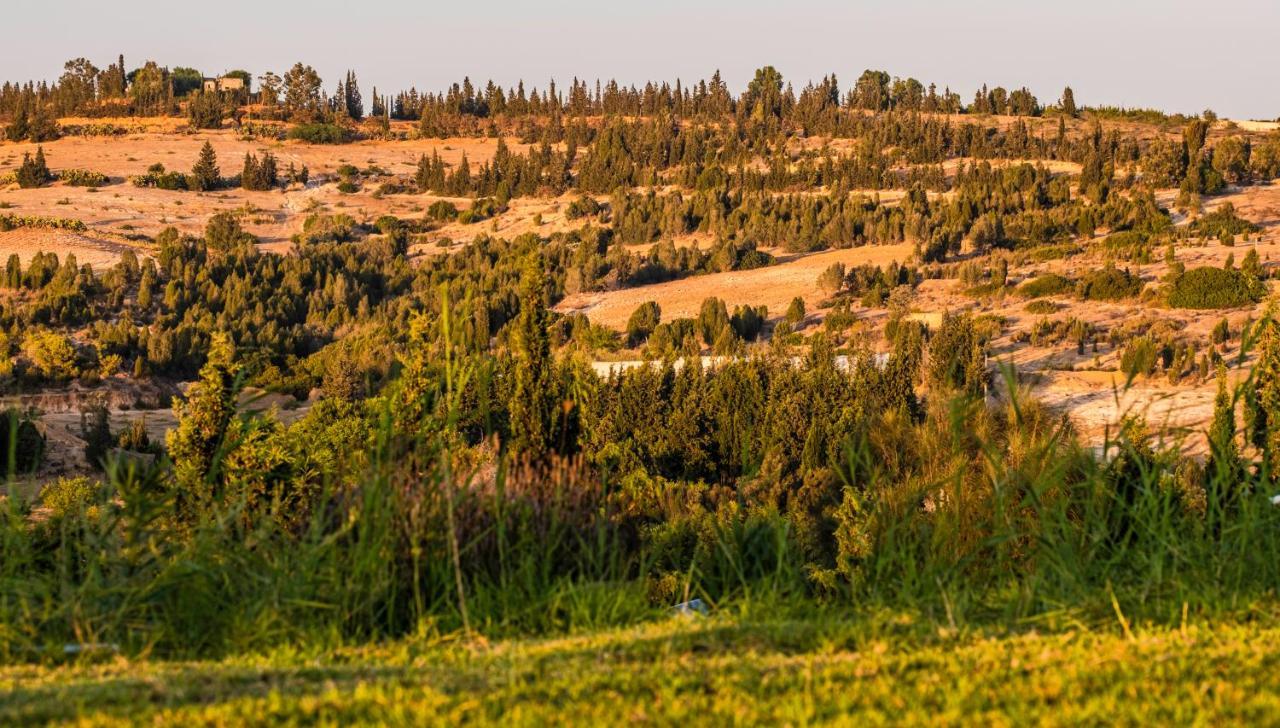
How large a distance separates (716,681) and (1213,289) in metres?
38.2

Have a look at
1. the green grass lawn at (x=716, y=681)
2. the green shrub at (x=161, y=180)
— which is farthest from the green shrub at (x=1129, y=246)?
the green shrub at (x=161, y=180)

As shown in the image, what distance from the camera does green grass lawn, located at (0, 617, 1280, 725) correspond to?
3.38m

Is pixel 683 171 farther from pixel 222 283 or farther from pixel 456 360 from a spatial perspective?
pixel 456 360

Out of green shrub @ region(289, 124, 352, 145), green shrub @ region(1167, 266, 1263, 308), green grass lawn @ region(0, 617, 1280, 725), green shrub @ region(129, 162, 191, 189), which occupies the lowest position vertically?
green shrub @ region(1167, 266, 1263, 308)

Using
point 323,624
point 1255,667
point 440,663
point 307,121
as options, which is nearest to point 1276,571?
point 1255,667

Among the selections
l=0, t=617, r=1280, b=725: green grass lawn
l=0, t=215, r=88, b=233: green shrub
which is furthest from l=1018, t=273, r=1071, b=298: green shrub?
l=0, t=215, r=88, b=233: green shrub

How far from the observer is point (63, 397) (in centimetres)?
3572

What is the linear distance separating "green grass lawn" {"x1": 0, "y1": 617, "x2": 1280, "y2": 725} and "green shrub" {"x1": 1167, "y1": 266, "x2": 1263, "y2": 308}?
36.1m

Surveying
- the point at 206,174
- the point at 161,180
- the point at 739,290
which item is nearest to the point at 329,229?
the point at 206,174

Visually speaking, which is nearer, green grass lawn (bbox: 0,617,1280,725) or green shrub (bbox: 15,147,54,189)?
green grass lawn (bbox: 0,617,1280,725)

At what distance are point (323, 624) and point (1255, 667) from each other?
3.15 m

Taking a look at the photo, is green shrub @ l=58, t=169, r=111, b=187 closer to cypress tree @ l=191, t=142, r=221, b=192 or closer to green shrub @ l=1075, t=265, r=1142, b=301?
cypress tree @ l=191, t=142, r=221, b=192

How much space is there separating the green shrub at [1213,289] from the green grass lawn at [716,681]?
36.1 m

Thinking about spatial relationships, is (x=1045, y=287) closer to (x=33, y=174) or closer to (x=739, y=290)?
(x=739, y=290)
